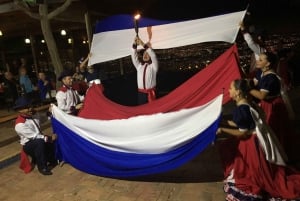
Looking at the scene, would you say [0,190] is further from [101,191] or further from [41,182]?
[101,191]

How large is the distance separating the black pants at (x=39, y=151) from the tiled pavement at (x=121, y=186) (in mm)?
217

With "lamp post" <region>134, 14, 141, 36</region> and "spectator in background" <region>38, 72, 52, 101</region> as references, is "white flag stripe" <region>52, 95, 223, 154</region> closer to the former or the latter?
"lamp post" <region>134, 14, 141, 36</region>

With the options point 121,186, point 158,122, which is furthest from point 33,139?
point 158,122

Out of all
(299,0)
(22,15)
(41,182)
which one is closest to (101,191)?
(41,182)

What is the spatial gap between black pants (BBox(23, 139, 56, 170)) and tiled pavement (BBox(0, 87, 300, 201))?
0.22 meters

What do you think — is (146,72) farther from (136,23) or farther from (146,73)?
(136,23)

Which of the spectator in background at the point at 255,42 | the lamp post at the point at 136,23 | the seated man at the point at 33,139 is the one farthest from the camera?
the lamp post at the point at 136,23

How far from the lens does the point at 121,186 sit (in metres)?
4.69

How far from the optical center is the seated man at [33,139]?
530cm

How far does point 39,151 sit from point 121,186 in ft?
5.40

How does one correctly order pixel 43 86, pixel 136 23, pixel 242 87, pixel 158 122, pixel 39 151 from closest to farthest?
pixel 242 87 < pixel 158 122 < pixel 39 151 < pixel 136 23 < pixel 43 86

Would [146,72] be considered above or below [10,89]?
above

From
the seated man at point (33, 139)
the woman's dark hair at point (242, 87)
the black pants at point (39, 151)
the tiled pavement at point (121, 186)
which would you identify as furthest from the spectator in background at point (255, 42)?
the black pants at point (39, 151)

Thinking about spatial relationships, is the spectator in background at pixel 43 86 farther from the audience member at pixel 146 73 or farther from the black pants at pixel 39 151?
the black pants at pixel 39 151
